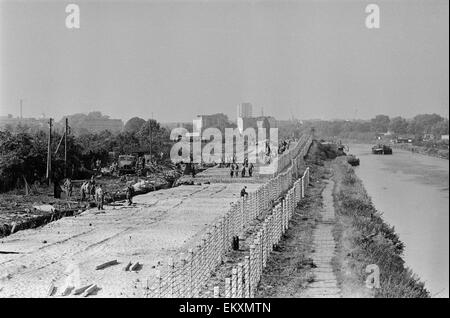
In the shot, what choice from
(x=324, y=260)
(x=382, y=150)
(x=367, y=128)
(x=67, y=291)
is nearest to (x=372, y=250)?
(x=324, y=260)

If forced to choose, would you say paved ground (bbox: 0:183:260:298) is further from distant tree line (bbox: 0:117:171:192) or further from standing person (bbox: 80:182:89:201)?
distant tree line (bbox: 0:117:171:192)

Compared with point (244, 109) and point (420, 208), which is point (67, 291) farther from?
point (420, 208)

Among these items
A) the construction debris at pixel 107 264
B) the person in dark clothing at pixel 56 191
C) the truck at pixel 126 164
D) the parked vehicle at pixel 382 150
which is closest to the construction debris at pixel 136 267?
the construction debris at pixel 107 264

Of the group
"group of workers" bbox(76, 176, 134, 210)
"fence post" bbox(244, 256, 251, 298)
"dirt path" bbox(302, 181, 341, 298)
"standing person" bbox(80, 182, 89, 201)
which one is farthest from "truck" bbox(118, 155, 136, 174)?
"fence post" bbox(244, 256, 251, 298)

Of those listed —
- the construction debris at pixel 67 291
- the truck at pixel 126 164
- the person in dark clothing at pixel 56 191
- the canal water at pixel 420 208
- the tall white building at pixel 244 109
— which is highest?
the tall white building at pixel 244 109

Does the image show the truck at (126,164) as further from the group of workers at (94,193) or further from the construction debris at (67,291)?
the construction debris at (67,291)

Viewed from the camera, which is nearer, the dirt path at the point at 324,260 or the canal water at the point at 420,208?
the dirt path at the point at 324,260

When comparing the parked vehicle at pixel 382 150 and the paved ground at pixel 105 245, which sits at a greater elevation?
the parked vehicle at pixel 382 150
